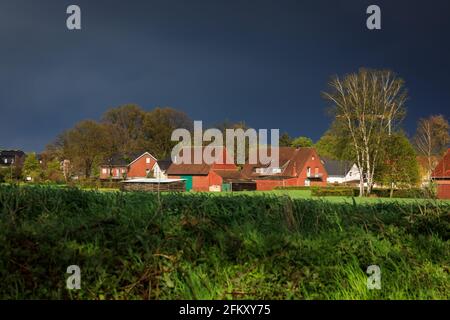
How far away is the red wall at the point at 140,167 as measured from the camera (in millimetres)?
86625

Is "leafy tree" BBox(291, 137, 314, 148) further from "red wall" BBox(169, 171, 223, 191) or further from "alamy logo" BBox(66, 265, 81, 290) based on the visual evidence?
"alamy logo" BBox(66, 265, 81, 290)

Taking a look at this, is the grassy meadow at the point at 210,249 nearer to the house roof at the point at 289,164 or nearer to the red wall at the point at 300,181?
the red wall at the point at 300,181

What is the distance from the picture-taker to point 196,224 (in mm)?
6488

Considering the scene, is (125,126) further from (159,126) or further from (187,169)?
(187,169)

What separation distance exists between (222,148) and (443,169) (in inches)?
1483

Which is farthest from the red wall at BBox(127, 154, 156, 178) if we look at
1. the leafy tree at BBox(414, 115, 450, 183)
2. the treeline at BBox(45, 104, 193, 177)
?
the leafy tree at BBox(414, 115, 450, 183)

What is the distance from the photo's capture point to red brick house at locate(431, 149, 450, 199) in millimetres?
54438

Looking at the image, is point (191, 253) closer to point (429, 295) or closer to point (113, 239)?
point (113, 239)

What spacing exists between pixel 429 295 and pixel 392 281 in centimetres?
44

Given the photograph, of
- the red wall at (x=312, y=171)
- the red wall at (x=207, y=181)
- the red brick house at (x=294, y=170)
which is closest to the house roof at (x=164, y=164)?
the red wall at (x=207, y=181)

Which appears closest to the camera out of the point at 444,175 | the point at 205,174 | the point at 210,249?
the point at 210,249

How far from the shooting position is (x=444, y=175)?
185ft

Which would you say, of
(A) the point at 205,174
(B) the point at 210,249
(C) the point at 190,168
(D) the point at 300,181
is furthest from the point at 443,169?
(B) the point at 210,249

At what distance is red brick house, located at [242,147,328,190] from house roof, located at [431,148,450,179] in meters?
30.6
